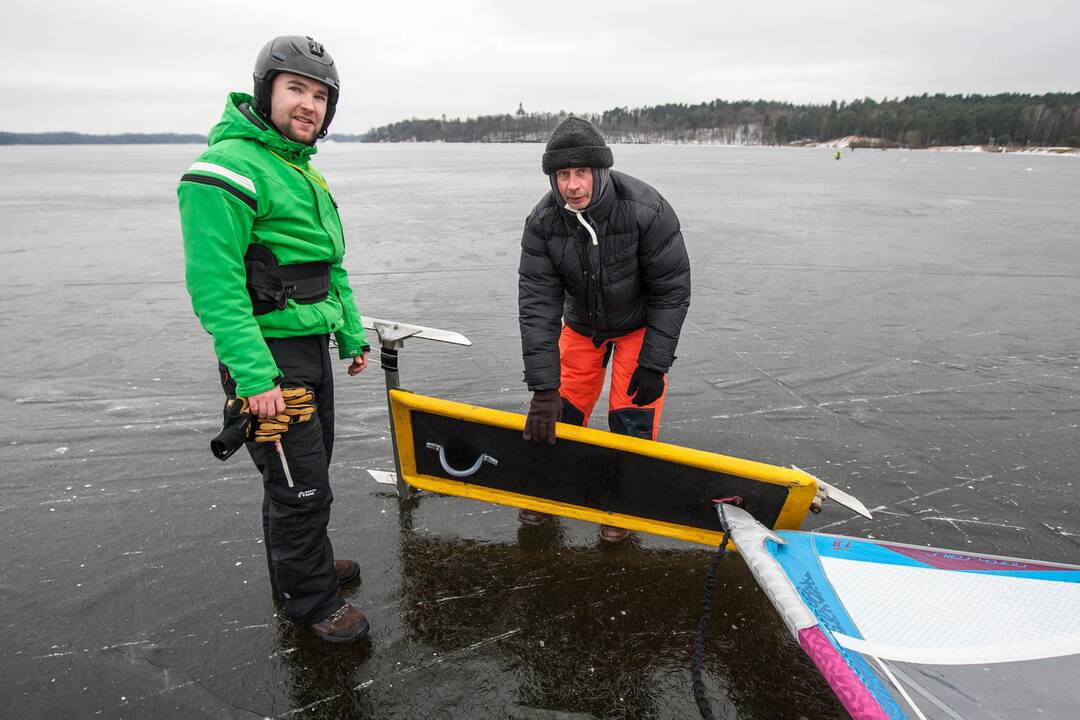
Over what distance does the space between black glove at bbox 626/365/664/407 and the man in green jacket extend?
1.32 metres

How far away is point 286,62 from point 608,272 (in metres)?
1.47

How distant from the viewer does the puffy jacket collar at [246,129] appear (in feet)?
6.59

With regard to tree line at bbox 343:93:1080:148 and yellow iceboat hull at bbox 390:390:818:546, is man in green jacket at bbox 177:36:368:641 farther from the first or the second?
tree line at bbox 343:93:1080:148

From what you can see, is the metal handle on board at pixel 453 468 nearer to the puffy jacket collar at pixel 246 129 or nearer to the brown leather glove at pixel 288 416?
the brown leather glove at pixel 288 416

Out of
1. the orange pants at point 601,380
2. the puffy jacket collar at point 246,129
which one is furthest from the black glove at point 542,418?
the puffy jacket collar at point 246,129

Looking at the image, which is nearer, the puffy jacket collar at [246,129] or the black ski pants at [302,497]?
the puffy jacket collar at [246,129]

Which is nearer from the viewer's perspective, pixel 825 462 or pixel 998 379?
pixel 825 462

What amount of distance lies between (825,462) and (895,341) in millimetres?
2842

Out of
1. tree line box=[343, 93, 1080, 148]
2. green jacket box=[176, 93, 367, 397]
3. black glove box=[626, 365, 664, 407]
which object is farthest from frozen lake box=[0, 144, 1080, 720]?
tree line box=[343, 93, 1080, 148]

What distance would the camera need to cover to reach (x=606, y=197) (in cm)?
262

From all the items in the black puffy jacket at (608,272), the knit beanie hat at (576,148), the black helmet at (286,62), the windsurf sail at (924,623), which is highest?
the black helmet at (286,62)

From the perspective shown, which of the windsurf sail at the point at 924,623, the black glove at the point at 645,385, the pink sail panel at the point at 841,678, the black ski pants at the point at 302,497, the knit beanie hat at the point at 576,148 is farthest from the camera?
the black glove at the point at 645,385

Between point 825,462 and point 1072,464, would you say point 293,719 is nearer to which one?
point 825,462

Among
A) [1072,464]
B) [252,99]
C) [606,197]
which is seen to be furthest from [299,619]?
[1072,464]
